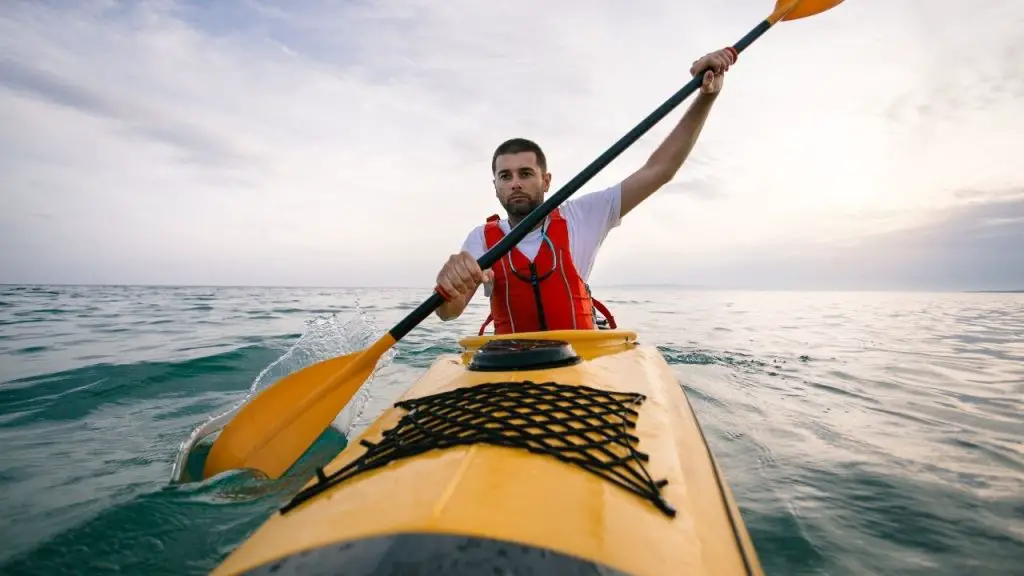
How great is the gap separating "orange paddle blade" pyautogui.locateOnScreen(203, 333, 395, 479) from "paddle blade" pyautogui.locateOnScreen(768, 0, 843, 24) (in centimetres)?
377

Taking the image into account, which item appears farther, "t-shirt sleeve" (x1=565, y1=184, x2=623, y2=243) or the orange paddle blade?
"t-shirt sleeve" (x1=565, y1=184, x2=623, y2=243)

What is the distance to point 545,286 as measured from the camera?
3426 mm

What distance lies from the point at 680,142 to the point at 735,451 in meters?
2.21

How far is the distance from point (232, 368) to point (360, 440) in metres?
5.15

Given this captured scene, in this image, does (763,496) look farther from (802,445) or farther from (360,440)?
(360,440)

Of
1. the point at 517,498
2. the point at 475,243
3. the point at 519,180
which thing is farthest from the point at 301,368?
the point at 517,498

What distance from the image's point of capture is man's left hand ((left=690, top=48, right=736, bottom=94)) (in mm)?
3326

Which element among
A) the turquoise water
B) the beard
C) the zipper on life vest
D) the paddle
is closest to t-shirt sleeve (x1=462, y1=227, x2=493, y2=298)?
the beard

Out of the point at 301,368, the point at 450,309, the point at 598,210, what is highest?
the point at 598,210

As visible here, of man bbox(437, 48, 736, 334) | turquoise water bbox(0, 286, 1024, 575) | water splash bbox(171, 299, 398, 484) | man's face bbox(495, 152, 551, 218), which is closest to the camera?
turquoise water bbox(0, 286, 1024, 575)

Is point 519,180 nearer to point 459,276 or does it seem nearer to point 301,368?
point 459,276

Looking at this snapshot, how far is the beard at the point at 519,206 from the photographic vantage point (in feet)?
12.2

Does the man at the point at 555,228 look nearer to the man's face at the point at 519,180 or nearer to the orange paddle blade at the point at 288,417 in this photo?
the man's face at the point at 519,180

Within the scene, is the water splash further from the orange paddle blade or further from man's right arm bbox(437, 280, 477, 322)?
man's right arm bbox(437, 280, 477, 322)
